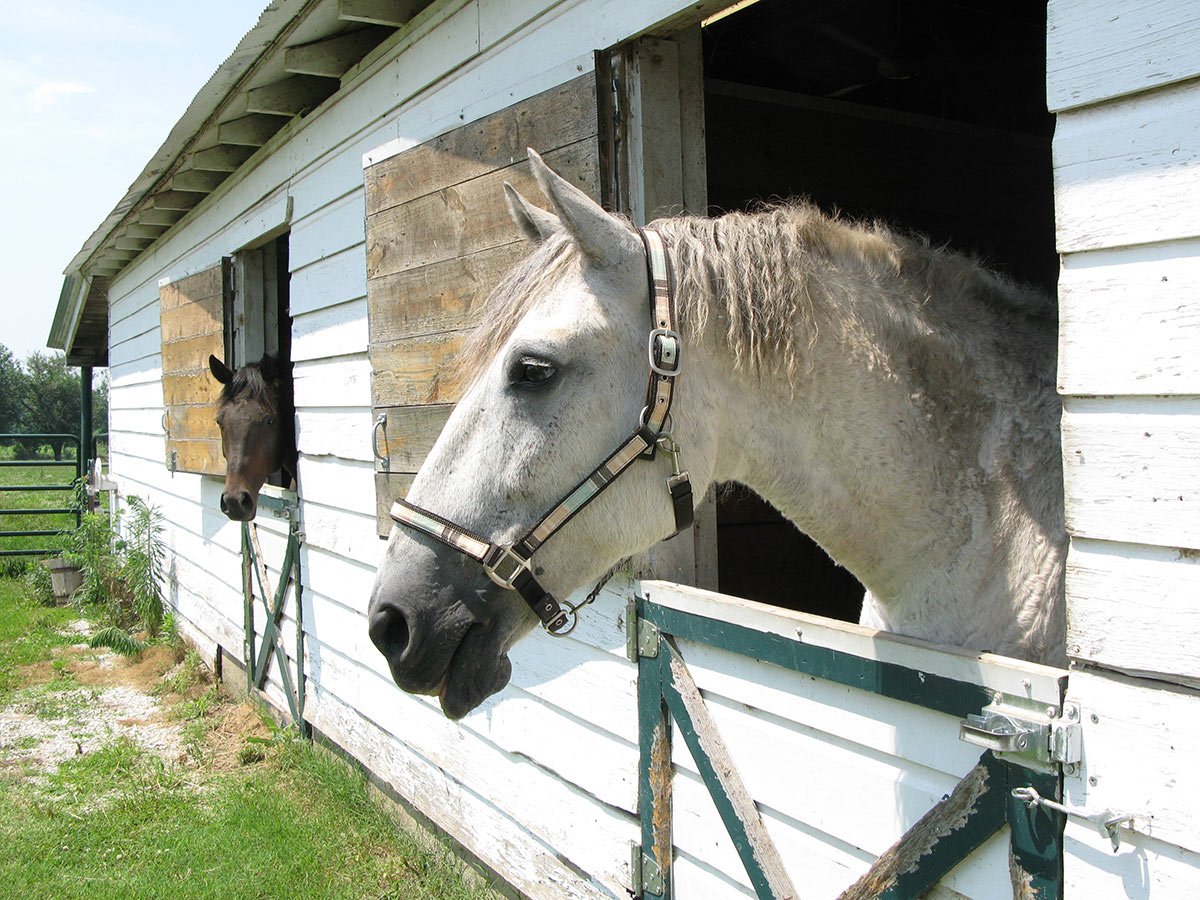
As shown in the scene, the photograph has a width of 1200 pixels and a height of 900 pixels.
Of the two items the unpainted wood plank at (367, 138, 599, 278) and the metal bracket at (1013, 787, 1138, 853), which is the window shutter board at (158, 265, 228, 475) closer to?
the unpainted wood plank at (367, 138, 599, 278)

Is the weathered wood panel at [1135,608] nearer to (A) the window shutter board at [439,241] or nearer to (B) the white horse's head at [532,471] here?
(B) the white horse's head at [532,471]

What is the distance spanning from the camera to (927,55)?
3.95 meters

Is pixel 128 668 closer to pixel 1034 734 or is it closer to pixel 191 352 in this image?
pixel 191 352

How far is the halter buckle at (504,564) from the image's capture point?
5.36 ft

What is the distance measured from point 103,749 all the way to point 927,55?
578cm

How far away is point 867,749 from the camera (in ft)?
5.95

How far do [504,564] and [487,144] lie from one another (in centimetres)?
164

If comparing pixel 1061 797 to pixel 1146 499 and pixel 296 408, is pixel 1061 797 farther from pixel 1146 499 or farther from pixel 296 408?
pixel 296 408

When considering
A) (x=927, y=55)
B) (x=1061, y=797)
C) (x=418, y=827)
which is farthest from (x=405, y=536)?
(x=927, y=55)

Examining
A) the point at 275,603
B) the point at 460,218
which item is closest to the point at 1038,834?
the point at 460,218

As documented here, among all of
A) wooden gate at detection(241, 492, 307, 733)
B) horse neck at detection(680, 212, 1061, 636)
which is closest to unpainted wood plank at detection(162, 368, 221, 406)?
wooden gate at detection(241, 492, 307, 733)

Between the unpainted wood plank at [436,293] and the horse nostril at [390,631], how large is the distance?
47.3 inches

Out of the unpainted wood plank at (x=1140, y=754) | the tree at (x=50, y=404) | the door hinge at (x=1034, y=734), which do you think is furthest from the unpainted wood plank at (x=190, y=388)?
the tree at (x=50, y=404)

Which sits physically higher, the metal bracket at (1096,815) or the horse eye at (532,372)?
the horse eye at (532,372)
